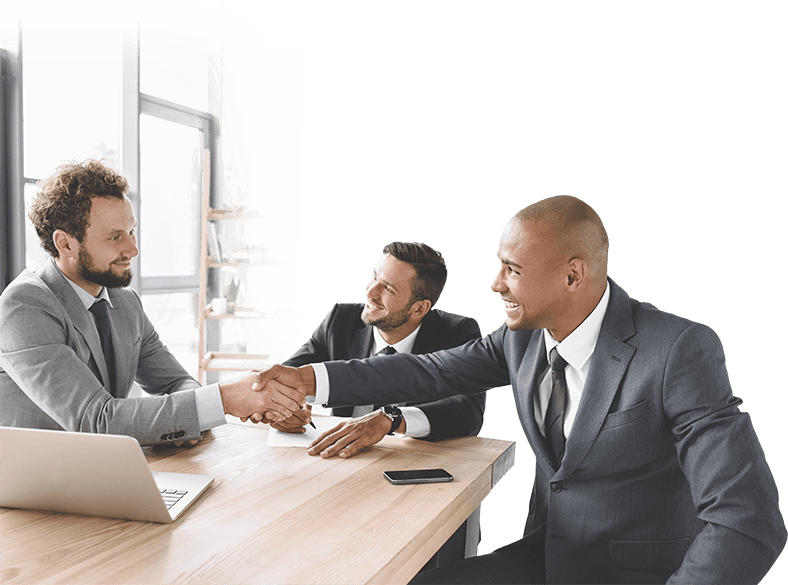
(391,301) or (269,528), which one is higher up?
(391,301)

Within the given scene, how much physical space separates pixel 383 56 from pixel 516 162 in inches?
45.6

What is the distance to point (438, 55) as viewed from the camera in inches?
140

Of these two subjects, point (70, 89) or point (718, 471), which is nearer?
point (718, 471)

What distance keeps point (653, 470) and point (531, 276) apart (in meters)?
0.54

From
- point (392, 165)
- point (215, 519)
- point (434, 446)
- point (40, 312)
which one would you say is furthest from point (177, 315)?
point (215, 519)

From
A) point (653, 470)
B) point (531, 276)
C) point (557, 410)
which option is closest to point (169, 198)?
point (531, 276)

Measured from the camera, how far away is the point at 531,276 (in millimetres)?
1590

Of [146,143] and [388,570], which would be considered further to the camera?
[146,143]

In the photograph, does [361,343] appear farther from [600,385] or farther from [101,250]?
[600,385]

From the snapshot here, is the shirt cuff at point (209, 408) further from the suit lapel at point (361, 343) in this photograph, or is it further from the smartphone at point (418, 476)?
the suit lapel at point (361, 343)

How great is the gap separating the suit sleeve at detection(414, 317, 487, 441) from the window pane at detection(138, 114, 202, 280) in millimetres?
3478

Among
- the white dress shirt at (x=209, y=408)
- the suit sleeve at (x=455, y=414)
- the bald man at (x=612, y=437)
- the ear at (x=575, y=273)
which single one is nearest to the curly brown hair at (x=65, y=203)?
the white dress shirt at (x=209, y=408)

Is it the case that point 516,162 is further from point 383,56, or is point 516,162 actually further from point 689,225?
point 383,56

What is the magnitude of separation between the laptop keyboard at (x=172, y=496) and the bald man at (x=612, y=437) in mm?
488
